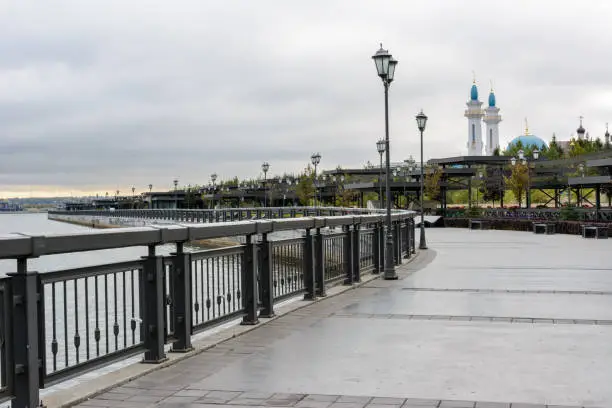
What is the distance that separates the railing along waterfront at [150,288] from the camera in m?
5.61

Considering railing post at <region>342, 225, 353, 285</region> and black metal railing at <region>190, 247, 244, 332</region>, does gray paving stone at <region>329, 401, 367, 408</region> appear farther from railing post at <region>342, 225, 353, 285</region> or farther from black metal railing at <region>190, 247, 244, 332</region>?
railing post at <region>342, 225, 353, 285</region>

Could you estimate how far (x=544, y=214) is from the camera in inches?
2124

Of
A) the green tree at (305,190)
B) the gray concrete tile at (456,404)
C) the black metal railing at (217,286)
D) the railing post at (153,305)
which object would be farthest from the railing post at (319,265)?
the green tree at (305,190)

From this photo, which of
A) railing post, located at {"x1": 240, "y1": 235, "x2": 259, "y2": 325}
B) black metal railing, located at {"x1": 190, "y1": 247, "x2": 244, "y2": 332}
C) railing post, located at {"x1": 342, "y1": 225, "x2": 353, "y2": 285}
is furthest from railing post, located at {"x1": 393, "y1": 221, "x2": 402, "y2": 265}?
black metal railing, located at {"x1": 190, "y1": 247, "x2": 244, "y2": 332}

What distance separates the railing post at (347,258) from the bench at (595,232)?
26.2 m

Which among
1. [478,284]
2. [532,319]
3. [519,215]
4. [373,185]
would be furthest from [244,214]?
[532,319]

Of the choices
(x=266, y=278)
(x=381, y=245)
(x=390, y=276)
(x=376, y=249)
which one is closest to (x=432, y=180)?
(x=381, y=245)

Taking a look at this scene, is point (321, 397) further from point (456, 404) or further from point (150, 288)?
point (150, 288)

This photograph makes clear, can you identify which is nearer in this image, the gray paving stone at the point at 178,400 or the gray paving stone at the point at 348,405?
the gray paving stone at the point at 348,405

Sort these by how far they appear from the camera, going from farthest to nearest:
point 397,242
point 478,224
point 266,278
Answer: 1. point 478,224
2. point 397,242
3. point 266,278

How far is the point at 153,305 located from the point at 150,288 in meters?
0.17

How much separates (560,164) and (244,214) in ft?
92.7

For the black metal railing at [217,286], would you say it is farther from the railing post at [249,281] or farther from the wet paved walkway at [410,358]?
the wet paved walkway at [410,358]

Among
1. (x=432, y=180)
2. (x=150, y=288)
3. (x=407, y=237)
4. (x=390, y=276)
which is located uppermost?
(x=432, y=180)
